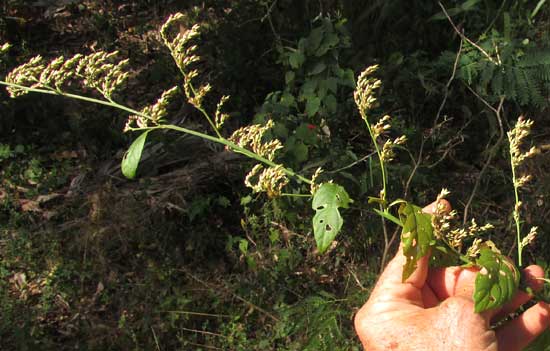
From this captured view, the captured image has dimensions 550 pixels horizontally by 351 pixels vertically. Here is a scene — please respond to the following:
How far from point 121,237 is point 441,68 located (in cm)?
257

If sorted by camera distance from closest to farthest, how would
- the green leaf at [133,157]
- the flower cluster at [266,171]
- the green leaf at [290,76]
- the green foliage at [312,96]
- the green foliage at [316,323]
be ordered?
the flower cluster at [266,171], the green leaf at [133,157], the green foliage at [316,323], the green foliage at [312,96], the green leaf at [290,76]

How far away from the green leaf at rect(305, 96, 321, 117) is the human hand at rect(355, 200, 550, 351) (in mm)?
1635

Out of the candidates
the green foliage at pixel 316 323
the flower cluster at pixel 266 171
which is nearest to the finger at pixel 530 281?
the flower cluster at pixel 266 171

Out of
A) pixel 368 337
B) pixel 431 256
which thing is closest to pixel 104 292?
pixel 368 337

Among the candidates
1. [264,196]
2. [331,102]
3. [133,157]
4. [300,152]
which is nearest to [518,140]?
[133,157]

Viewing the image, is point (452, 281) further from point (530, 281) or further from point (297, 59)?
point (297, 59)

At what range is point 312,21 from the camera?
391 cm

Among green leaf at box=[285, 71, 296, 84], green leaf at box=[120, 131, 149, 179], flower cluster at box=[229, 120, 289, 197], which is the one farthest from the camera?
green leaf at box=[285, 71, 296, 84]

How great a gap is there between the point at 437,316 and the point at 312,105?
2040 millimetres

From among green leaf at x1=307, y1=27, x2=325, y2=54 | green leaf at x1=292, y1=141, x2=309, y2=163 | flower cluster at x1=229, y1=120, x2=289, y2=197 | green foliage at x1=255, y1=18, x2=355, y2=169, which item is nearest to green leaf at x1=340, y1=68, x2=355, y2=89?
green foliage at x1=255, y1=18, x2=355, y2=169

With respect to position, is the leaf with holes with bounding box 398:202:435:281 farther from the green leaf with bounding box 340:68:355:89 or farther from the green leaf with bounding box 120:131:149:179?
the green leaf with bounding box 340:68:355:89

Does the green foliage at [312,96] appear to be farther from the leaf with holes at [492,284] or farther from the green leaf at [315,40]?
the leaf with holes at [492,284]

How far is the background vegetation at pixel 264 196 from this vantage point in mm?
3637

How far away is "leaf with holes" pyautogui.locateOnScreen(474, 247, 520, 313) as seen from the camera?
158 centimetres
